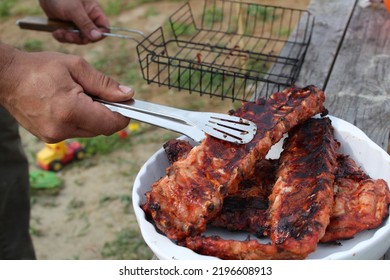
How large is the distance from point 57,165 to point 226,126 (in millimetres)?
3092

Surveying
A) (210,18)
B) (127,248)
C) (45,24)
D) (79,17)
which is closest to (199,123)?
(79,17)

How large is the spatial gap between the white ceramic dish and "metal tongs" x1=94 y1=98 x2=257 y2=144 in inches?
6.6

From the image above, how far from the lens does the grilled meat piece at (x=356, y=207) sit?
1.50 metres

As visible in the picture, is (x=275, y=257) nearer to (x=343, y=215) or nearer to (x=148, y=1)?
(x=343, y=215)

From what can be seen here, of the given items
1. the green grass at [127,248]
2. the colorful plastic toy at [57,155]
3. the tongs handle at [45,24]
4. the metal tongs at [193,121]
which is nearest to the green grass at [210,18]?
the colorful plastic toy at [57,155]

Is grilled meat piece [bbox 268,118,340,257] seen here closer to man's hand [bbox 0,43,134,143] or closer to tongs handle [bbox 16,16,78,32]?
man's hand [bbox 0,43,134,143]

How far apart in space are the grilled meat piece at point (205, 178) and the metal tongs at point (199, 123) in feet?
0.08

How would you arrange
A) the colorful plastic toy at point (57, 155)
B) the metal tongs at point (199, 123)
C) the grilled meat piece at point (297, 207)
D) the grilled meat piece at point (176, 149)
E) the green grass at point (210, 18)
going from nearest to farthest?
1. the grilled meat piece at point (297, 207)
2. the metal tongs at point (199, 123)
3. the grilled meat piece at point (176, 149)
4. the colorful plastic toy at point (57, 155)
5. the green grass at point (210, 18)

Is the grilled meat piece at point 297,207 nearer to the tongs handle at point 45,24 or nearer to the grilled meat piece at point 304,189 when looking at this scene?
the grilled meat piece at point 304,189

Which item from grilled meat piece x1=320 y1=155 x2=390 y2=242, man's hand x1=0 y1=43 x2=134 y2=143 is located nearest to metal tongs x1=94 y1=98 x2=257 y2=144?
man's hand x1=0 y1=43 x2=134 y2=143

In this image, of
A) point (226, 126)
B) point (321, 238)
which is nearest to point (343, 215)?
point (321, 238)

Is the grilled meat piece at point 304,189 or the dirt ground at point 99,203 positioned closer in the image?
the grilled meat piece at point 304,189

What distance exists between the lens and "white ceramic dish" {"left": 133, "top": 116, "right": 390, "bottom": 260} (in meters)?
1.40
